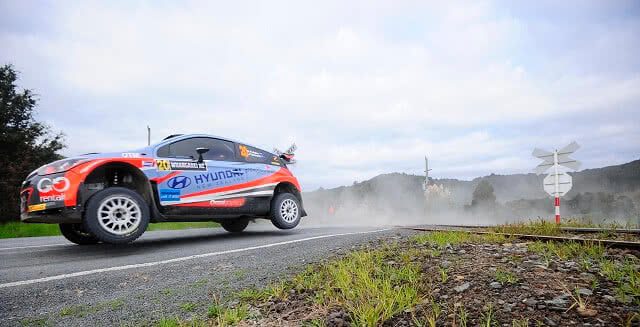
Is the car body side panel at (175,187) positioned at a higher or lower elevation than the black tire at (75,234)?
higher

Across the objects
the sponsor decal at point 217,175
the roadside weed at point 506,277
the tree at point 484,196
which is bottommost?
the tree at point 484,196

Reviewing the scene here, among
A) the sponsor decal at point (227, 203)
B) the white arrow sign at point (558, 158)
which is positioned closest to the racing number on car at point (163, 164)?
the sponsor decal at point (227, 203)

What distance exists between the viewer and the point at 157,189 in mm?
4961

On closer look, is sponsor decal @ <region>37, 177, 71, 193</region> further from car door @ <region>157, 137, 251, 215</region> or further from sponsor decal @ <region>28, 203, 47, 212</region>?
car door @ <region>157, 137, 251, 215</region>

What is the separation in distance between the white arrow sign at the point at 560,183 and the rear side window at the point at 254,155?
1035 centimetres

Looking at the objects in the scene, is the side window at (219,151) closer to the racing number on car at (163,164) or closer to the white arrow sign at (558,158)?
the racing number on car at (163,164)

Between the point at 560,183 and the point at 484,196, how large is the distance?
168 feet

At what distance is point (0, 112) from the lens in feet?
53.2

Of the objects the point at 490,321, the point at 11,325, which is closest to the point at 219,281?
the point at 11,325

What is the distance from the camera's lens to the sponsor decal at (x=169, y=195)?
5.01 metres

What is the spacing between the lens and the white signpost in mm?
11375

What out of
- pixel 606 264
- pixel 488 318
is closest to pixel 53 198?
pixel 488 318

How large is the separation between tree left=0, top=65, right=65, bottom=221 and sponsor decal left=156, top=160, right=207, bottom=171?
14.3 metres

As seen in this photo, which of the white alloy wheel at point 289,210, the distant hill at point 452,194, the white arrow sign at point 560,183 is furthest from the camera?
the distant hill at point 452,194
